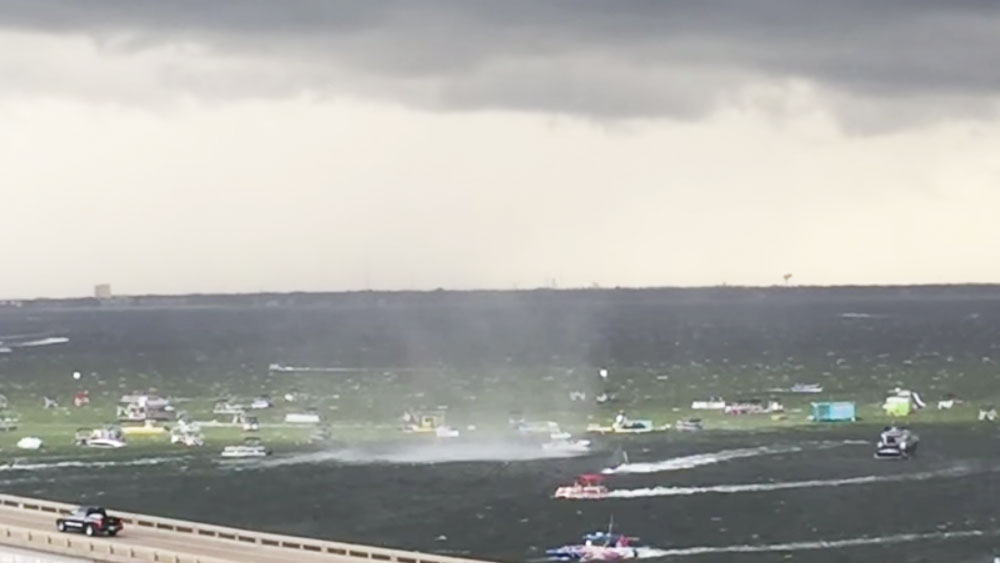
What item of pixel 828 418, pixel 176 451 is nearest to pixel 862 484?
pixel 828 418

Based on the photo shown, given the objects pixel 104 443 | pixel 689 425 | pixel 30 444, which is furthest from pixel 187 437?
pixel 689 425

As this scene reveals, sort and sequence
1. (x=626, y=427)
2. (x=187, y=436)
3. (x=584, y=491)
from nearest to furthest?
(x=584, y=491), (x=187, y=436), (x=626, y=427)

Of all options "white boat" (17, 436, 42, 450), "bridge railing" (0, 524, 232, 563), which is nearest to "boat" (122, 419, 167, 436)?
"white boat" (17, 436, 42, 450)

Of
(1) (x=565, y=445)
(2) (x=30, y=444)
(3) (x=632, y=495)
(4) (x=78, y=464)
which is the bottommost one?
(3) (x=632, y=495)

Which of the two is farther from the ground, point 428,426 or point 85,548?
point 85,548

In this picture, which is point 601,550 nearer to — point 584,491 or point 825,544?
point 825,544

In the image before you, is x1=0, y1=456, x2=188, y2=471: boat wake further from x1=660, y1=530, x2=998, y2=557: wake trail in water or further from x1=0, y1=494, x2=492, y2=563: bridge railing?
x1=660, y1=530, x2=998, y2=557: wake trail in water

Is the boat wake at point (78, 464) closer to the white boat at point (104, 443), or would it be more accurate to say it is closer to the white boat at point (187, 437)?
the white boat at point (104, 443)

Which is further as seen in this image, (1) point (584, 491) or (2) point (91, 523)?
(1) point (584, 491)

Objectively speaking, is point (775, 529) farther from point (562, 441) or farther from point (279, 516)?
point (562, 441)
